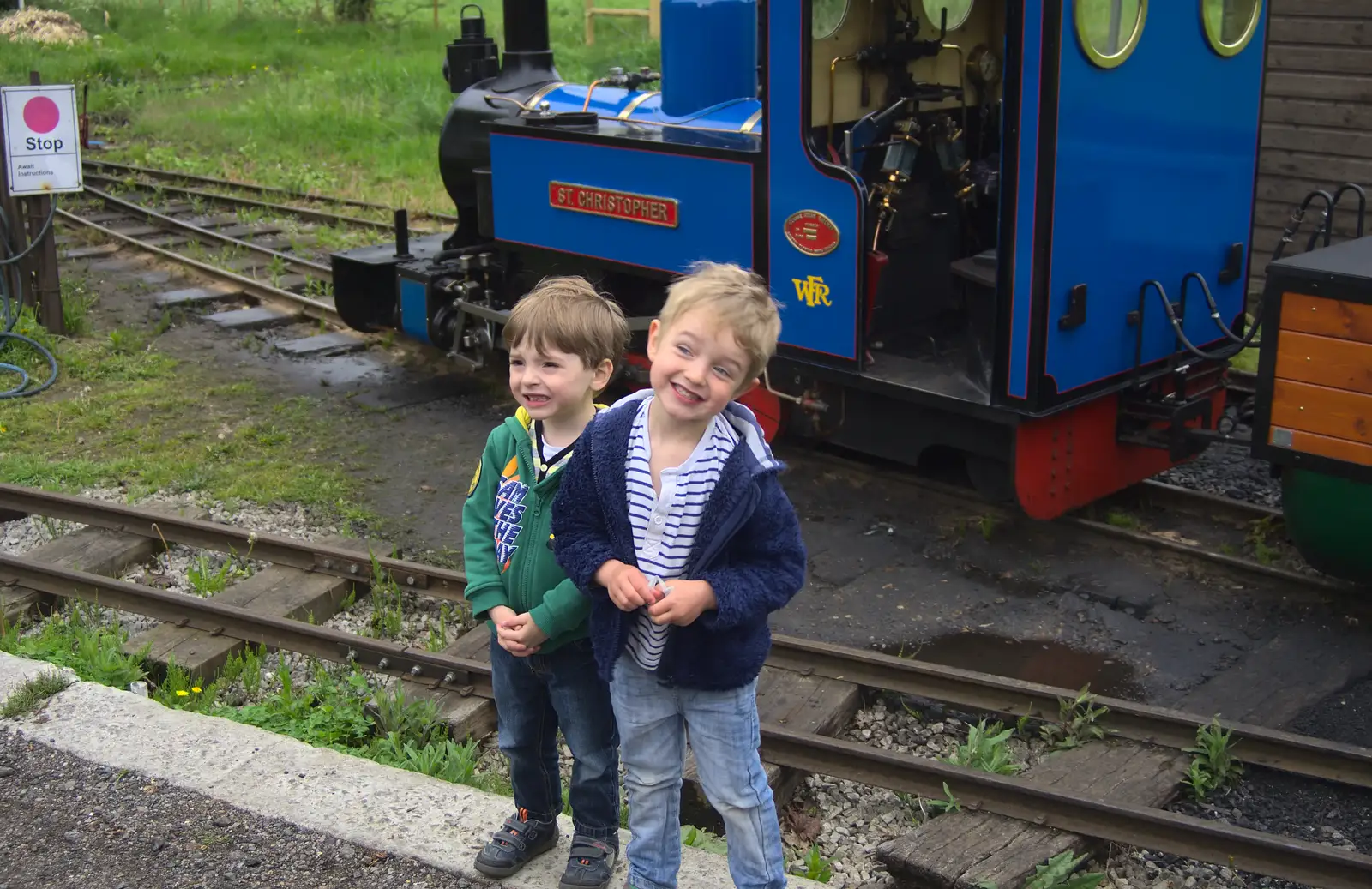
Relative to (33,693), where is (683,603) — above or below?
above

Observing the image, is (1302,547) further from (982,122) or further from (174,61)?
(174,61)

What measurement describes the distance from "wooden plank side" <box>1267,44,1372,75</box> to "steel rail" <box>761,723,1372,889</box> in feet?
21.2

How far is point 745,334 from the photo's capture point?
268 cm

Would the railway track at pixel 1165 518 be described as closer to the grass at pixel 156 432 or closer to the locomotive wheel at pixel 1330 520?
the locomotive wheel at pixel 1330 520

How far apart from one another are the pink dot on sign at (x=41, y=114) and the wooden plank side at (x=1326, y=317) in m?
7.50

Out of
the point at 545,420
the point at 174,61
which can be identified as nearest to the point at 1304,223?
the point at 545,420

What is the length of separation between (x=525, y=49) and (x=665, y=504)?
21.6 ft

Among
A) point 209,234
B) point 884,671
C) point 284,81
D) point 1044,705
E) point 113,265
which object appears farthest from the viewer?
point 284,81

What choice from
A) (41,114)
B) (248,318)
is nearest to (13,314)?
(41,114)

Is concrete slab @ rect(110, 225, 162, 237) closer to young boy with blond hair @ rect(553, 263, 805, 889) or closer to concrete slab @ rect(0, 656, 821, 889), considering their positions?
concrete slab @ rect(0, 656, 821, 889)

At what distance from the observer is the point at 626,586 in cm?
273

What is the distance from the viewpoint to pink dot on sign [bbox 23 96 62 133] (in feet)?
29.7

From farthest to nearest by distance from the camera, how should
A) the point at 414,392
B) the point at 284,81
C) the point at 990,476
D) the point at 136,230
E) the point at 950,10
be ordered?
the point at 284,81
the point at 136,230
the point at 414,392
the point at 950,10
the point at 990,476

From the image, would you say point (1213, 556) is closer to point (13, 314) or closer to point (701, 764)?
point (701, 764)
